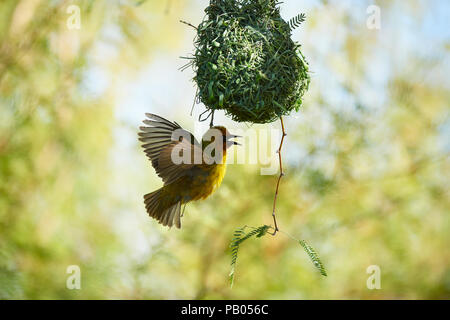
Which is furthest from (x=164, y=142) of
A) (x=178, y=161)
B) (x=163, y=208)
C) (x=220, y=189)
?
(x=220, y=189)

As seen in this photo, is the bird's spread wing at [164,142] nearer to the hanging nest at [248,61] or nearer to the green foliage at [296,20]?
the hanging nest at [248,61]

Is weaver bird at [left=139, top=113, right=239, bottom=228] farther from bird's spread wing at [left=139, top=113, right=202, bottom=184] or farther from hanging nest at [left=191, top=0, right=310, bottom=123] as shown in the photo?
hanging nest at [left=191, top=0, right=310, bottom=123]

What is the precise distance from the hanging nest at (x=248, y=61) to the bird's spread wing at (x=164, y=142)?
21 cm

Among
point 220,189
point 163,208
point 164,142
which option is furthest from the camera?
point 220,189

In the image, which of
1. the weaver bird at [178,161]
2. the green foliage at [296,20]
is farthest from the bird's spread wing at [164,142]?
the green foliage at [296,20]

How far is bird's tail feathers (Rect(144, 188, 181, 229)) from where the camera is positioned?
94.7 inches

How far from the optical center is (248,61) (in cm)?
216

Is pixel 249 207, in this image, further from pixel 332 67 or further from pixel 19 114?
pixel 19 114

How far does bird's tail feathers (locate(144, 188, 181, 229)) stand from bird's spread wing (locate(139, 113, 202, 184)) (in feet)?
0.85

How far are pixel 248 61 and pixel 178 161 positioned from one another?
1.76ft

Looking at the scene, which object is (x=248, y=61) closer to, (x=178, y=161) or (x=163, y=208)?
(x=178, y=161)

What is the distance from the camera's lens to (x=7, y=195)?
15.1 feet

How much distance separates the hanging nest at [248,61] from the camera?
215 cm

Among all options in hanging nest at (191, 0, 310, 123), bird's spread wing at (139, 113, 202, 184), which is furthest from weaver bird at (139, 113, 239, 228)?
hanging nest at (191, 0, 310, 123)
